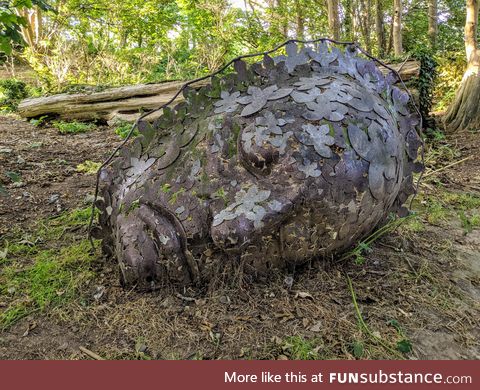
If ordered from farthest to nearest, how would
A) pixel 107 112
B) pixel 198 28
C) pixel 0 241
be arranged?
pixel 198 28 < pixel 107 112 < pixel 0 241

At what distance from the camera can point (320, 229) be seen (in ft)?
6.12

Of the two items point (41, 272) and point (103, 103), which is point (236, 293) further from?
point (103, 103)

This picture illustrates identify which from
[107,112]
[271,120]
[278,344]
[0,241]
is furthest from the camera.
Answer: [107,112]

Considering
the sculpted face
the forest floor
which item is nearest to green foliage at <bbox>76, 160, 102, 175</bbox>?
the forest floor

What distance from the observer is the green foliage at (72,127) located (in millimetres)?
6172

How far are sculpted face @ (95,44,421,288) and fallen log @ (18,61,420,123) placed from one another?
4.46 meters

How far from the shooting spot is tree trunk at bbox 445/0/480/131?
5.58 metres

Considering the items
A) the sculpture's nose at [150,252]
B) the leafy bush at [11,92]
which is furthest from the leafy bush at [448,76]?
the leafy bush at [11,92]

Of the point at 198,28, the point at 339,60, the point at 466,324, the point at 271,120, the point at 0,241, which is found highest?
the point at 198,28

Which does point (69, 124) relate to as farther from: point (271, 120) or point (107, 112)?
point (271, 120)

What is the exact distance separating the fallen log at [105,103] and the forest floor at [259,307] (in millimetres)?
4029

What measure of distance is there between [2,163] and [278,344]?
391cm

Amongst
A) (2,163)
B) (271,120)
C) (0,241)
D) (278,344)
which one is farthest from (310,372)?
(2,163)

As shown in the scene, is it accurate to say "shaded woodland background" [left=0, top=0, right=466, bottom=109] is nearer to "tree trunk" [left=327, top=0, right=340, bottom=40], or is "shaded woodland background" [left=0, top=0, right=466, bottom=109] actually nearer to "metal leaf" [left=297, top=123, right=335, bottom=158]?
"tree trunk" [left=327, top=0, right=340, bottom=40]
